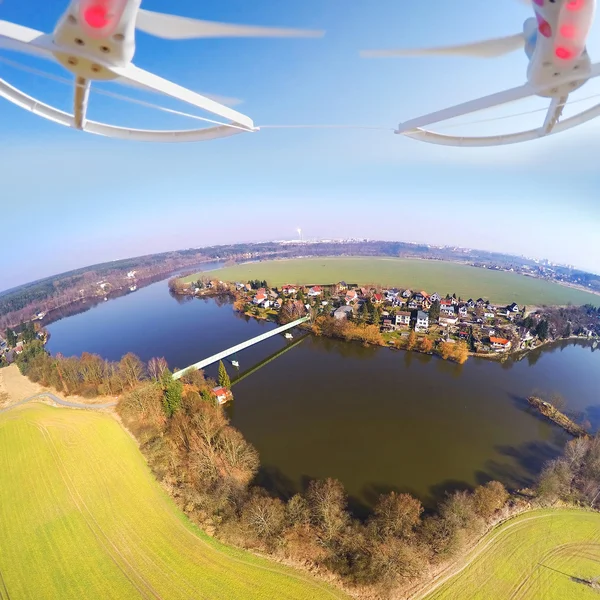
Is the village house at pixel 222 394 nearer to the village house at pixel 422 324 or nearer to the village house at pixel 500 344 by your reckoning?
the village house at pixel 422 324

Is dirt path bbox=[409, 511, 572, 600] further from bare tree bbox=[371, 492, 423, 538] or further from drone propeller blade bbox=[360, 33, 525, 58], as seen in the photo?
drone propeller blade bbox=[360, 33, 525, 58]

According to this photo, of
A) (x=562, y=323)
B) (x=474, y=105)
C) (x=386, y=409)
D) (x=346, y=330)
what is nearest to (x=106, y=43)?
(x=474, y=105)

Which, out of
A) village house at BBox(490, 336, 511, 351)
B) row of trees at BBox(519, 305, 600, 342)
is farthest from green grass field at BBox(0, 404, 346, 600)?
row of trees at BBox(519, 305, 600, 342)

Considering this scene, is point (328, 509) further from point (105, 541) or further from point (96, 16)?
point (96, 16)

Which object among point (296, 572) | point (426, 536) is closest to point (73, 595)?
point (296, 572)

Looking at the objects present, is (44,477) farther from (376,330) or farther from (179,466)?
(376,330)
